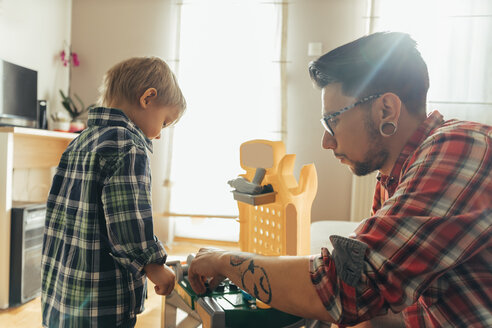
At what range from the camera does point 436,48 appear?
2.71 meters

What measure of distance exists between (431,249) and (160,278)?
2.04ft

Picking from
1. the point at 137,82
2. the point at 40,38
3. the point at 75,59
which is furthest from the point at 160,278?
the point at 75,59

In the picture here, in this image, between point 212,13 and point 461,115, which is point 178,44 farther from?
point 461,115

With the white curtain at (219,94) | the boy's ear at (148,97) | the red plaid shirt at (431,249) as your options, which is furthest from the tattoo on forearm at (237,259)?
the white curtain at (219,94)

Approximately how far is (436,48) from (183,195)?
234 centimetres

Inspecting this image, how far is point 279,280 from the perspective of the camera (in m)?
0.62

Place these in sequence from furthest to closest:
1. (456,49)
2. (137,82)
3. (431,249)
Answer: (456,49) → (137,82) → (431,249)

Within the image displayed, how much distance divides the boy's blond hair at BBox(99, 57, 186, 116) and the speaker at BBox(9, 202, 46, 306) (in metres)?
1.17

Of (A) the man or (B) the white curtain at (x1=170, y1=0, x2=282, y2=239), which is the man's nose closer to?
(A) the man

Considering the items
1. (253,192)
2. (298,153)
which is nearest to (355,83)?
(253,192)

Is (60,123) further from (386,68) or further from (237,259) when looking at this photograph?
(386,68)

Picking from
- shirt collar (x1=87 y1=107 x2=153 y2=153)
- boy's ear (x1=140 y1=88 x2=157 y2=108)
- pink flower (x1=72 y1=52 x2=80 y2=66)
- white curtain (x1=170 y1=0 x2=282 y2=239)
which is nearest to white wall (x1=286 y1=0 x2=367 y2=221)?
white curtain (x1=170 y1=0 x2=282 y2=239)

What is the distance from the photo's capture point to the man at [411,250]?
1.69 feet

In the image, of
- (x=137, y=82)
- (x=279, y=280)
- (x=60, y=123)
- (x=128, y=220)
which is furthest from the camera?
(x=60, y=123)
